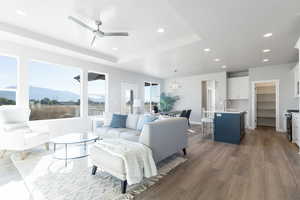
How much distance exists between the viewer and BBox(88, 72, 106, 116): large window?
5562 mm

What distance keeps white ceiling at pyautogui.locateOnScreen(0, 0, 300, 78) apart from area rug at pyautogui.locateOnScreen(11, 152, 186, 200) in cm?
280

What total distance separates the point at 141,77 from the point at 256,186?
6550 mm

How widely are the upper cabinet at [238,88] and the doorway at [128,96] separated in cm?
477

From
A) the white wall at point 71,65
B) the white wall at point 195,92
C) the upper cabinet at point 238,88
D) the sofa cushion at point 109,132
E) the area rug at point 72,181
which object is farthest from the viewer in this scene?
the white wall at point 195,92

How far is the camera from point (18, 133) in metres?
3.05

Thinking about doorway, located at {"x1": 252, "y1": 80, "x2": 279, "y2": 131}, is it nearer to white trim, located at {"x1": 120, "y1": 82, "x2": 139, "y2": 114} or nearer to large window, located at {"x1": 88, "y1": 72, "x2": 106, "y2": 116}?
white trim, located at {"x1": 120, "y1": 82, "x2": 139, "y2": 114}

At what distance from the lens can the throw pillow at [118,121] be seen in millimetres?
4035

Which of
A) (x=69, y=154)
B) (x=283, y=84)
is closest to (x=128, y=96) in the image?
(x=69, y=154)

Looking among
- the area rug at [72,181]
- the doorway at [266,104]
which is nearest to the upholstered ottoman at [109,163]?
the area rug at [72,181]

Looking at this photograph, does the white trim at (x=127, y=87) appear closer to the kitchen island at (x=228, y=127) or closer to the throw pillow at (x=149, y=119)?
the throw pillow at (x=149, y=119)

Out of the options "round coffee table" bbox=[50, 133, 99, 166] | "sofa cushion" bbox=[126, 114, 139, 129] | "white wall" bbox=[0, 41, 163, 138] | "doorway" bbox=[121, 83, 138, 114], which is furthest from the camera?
"doorway" bbox=[121, 83, 138, 114]

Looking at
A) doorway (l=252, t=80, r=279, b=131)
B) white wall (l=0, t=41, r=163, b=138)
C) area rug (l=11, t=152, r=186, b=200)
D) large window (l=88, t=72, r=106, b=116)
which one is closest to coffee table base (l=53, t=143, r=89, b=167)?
area rug (l=11, t=152, r=186, b=200)

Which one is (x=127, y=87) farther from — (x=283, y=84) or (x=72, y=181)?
(x=283, y=84)

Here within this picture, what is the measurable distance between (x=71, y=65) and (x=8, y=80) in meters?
1.69
